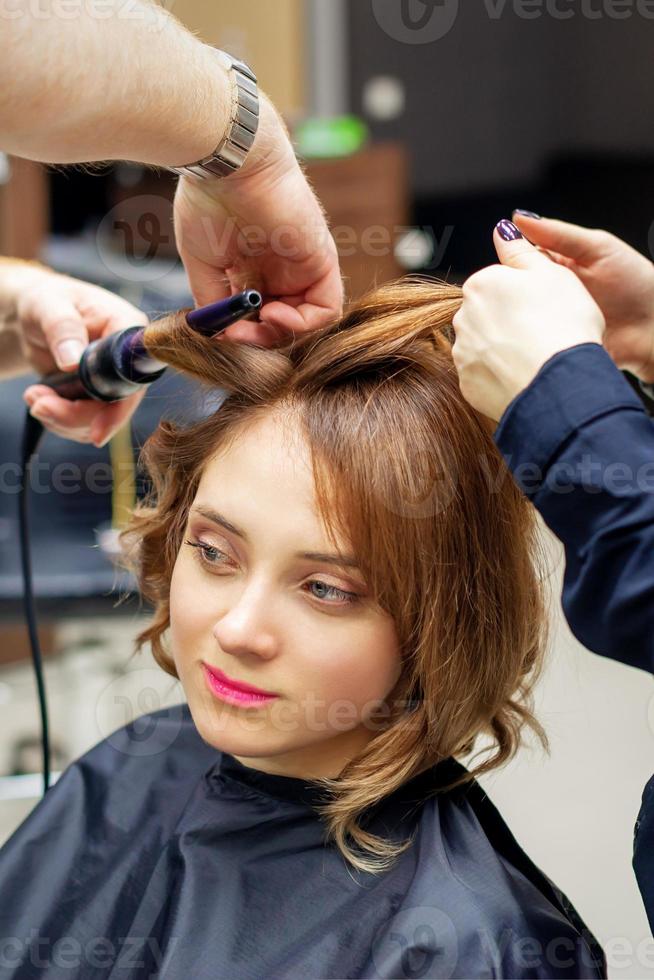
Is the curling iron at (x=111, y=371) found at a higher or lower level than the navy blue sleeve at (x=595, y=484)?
lower

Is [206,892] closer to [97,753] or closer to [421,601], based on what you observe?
[97,753]

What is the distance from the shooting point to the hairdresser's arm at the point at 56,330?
4.03 ft

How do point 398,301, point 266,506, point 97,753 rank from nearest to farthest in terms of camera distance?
1. point 266,506
2. point 398,301
3. point 97,753

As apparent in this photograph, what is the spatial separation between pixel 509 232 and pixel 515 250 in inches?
1.4

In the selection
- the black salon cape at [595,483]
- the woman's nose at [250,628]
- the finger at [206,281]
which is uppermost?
the black salon cape at [595,483]

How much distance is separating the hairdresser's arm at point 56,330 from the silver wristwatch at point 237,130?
308 mm

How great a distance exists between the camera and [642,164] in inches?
111

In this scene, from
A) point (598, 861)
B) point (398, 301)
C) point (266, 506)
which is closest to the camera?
point (266, 506)

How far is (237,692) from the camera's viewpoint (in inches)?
36.1

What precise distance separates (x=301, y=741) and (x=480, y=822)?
0.66ft

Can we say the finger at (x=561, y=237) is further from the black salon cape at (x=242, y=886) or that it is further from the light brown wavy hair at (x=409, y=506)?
the black salon cape at (x=242, y=886)

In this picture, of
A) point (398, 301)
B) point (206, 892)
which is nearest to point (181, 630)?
point (206, 892)

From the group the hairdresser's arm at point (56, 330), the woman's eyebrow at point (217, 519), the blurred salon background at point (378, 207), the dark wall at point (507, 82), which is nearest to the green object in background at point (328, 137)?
the blurred salon background at point (378, 207)

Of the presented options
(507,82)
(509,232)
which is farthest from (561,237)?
(507,82)
